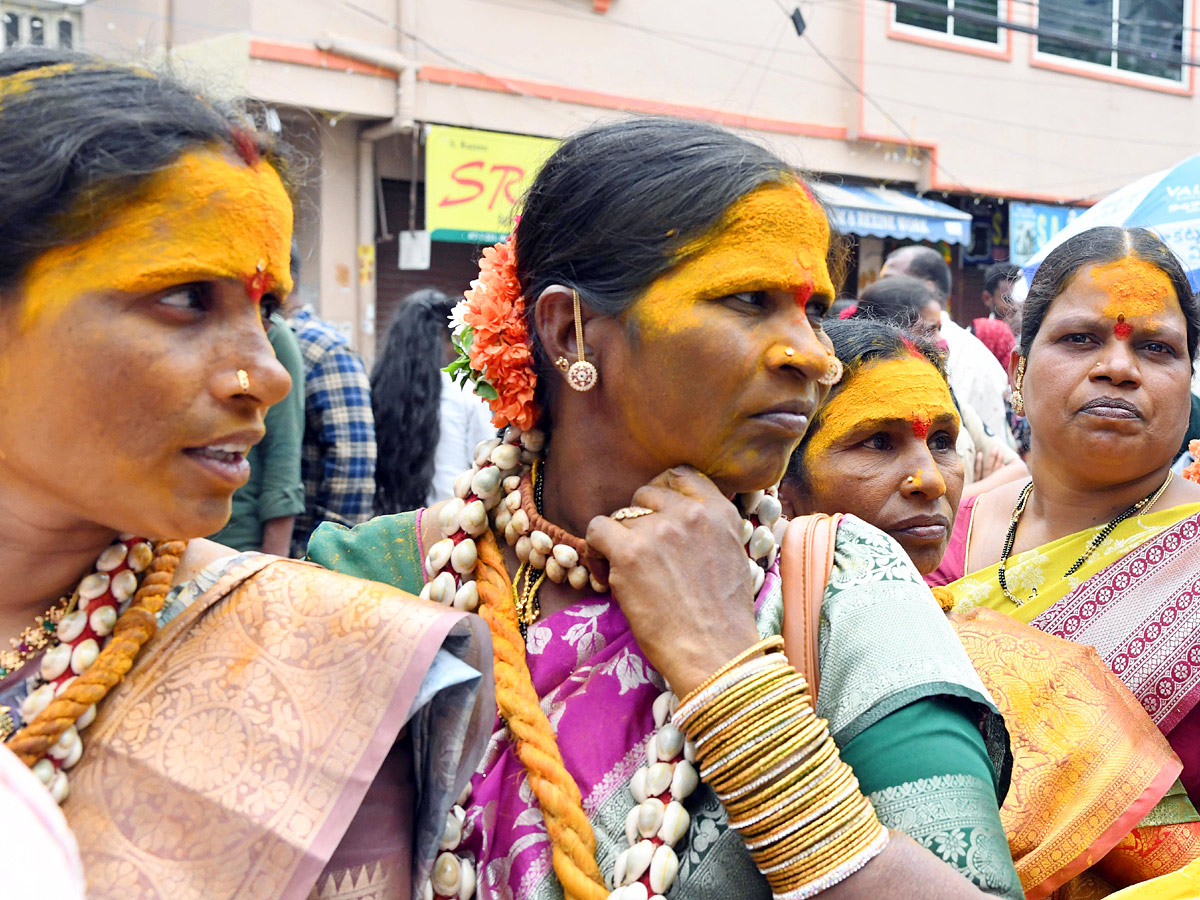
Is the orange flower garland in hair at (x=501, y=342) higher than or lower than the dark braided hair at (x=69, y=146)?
lower

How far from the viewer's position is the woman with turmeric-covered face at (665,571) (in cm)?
149

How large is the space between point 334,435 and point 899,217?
9.58m

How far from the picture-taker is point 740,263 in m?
1.70

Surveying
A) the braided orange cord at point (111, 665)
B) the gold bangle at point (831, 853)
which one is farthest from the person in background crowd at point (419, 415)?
the gold bangle at point (831, 853)

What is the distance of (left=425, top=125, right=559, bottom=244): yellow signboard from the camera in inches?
411

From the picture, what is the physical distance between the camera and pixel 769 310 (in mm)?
1731

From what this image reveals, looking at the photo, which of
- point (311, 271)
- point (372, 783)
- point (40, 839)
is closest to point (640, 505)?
point (372, 783)

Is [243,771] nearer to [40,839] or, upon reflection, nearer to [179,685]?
[179,685]

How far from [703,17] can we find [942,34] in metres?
3.46

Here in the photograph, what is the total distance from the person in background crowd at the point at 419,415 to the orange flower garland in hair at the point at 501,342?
3179 mm

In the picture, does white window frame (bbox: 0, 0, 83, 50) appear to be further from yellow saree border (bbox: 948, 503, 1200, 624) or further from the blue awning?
yellow saree border (bbox: 948, 503, 1200, 624)

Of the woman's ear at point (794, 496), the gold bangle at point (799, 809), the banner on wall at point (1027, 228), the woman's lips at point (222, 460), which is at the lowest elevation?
the gold bangle at point (799, 809)

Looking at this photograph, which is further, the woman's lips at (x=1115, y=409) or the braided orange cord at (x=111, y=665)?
the woman's lips at (x=1115, y=409)

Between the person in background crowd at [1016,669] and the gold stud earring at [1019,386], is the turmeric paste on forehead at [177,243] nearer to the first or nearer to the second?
the person in background crowd at [1016,669]
